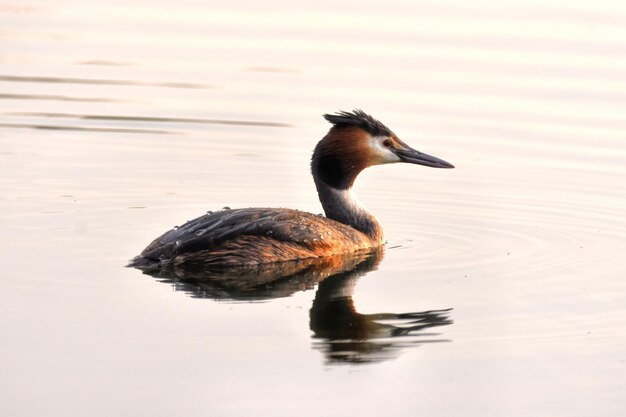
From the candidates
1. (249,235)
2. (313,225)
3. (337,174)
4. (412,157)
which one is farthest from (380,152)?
(249,235)

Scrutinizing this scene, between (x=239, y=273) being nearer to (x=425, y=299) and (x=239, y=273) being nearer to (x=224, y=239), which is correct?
(x=224, y=239)

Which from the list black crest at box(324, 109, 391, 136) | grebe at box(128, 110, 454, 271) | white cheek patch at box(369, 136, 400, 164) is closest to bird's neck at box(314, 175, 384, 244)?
grebe at box(128, 110, 454, 271)

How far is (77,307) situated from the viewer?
30.2 ft

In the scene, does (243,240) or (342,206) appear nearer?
(243,240)

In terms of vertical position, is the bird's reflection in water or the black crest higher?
the black crest

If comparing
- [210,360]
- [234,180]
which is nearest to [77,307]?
[210,360]

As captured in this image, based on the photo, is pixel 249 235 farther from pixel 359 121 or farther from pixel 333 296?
pixel 359 121

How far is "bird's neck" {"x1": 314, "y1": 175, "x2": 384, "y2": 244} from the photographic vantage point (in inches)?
464

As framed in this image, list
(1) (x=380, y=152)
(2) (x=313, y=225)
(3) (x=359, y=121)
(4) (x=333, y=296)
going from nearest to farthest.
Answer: (4) (x=333, y=296) < (2) (x=313, y=225) < (3) (x=359, y=121) < (1) (x=380, y=152)

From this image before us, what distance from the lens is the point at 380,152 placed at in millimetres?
12039

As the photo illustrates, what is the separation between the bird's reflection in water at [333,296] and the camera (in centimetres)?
882

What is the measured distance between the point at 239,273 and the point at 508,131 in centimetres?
528

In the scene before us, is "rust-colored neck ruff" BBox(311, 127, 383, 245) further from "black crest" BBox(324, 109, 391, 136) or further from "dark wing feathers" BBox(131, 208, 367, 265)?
"dark wing feathers" BBox(131, 208, 367, 265)

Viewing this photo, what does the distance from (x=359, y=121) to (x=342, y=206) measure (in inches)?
27.0
